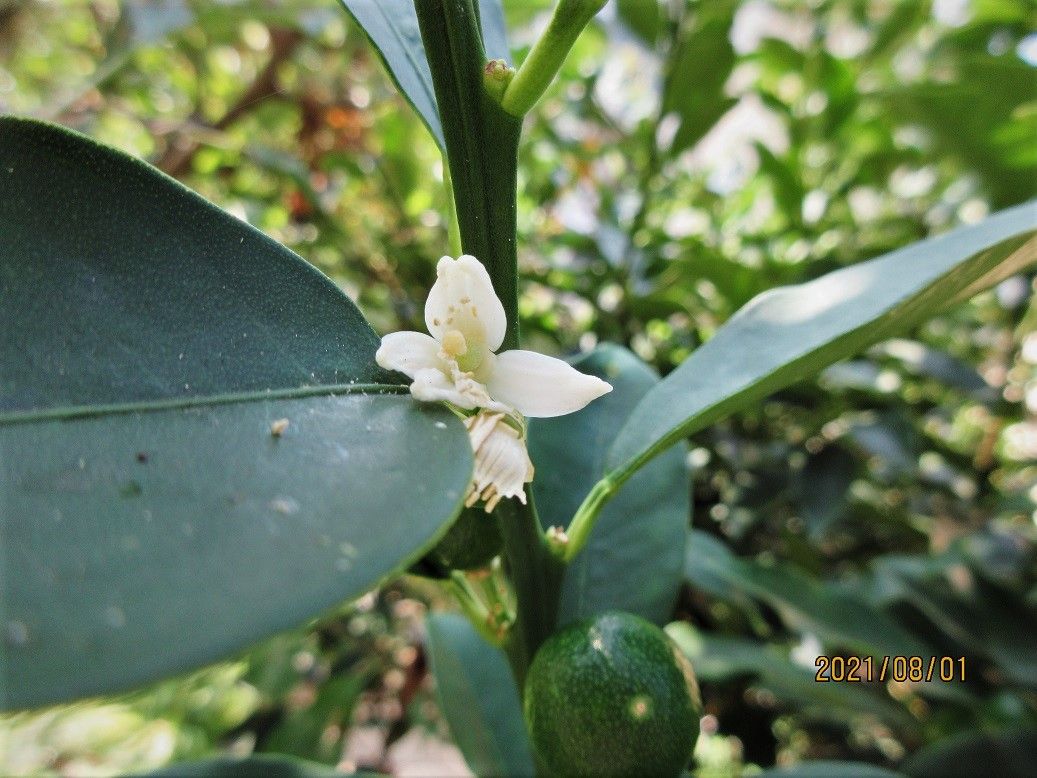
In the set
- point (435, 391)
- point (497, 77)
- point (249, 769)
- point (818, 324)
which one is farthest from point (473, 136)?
point (249, 769)

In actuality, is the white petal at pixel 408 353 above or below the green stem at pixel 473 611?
above

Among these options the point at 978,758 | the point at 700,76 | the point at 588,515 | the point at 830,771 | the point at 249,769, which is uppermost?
the point at 700,76

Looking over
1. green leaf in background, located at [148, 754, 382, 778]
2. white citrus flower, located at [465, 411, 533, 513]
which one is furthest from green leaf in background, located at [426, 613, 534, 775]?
white citrus flower, located at [465, 411, 533, 513]

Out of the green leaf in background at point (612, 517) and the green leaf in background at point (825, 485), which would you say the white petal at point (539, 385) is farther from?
the green leaf in background at point (825, 485)

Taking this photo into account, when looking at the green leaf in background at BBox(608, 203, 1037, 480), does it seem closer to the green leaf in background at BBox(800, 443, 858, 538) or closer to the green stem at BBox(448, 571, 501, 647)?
the green stem at BBox(448, 571, 501, 647)

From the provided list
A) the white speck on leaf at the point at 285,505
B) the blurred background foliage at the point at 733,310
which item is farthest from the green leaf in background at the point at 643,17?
the white speck on leaf at the point at 285,505
